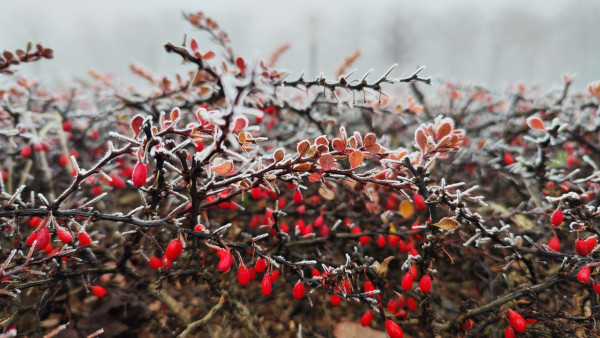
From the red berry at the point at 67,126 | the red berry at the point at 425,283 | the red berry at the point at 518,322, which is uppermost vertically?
the red berry at the point at 67,126

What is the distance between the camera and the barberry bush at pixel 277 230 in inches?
38.9

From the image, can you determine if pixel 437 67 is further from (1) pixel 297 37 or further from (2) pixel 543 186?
(2) pixel 543 186

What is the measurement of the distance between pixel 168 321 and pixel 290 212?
0.83 m

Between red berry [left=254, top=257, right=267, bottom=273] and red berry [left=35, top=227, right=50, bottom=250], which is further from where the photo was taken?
red berry [left=254, top=257, right=267, bottom=273]

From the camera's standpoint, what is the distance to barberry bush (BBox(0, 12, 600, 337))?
0.99 meters

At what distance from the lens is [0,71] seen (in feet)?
4.91

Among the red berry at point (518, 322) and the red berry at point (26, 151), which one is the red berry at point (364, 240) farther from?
the red berry at point (26, 151)

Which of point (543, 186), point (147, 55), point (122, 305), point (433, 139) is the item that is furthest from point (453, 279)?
point (147, 55)

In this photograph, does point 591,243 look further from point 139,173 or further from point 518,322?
point 139,173

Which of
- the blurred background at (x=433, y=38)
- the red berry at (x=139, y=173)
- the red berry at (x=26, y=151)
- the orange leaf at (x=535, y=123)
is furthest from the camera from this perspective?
the blurred background at (x=433, y=38)

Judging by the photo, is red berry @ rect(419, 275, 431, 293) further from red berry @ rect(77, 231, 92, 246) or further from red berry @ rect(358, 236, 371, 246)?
red berry @ rect(77, 231, 92, 246)

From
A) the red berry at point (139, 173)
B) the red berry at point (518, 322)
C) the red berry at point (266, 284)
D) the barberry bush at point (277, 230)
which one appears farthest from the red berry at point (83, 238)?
the red berry at point (518, 322)

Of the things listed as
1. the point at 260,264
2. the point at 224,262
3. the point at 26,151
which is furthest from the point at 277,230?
→ the point at 26,151

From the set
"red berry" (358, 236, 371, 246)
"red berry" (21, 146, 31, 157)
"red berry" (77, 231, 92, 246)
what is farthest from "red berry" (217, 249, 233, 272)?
"red berry" (21, 146, 31, 157)
